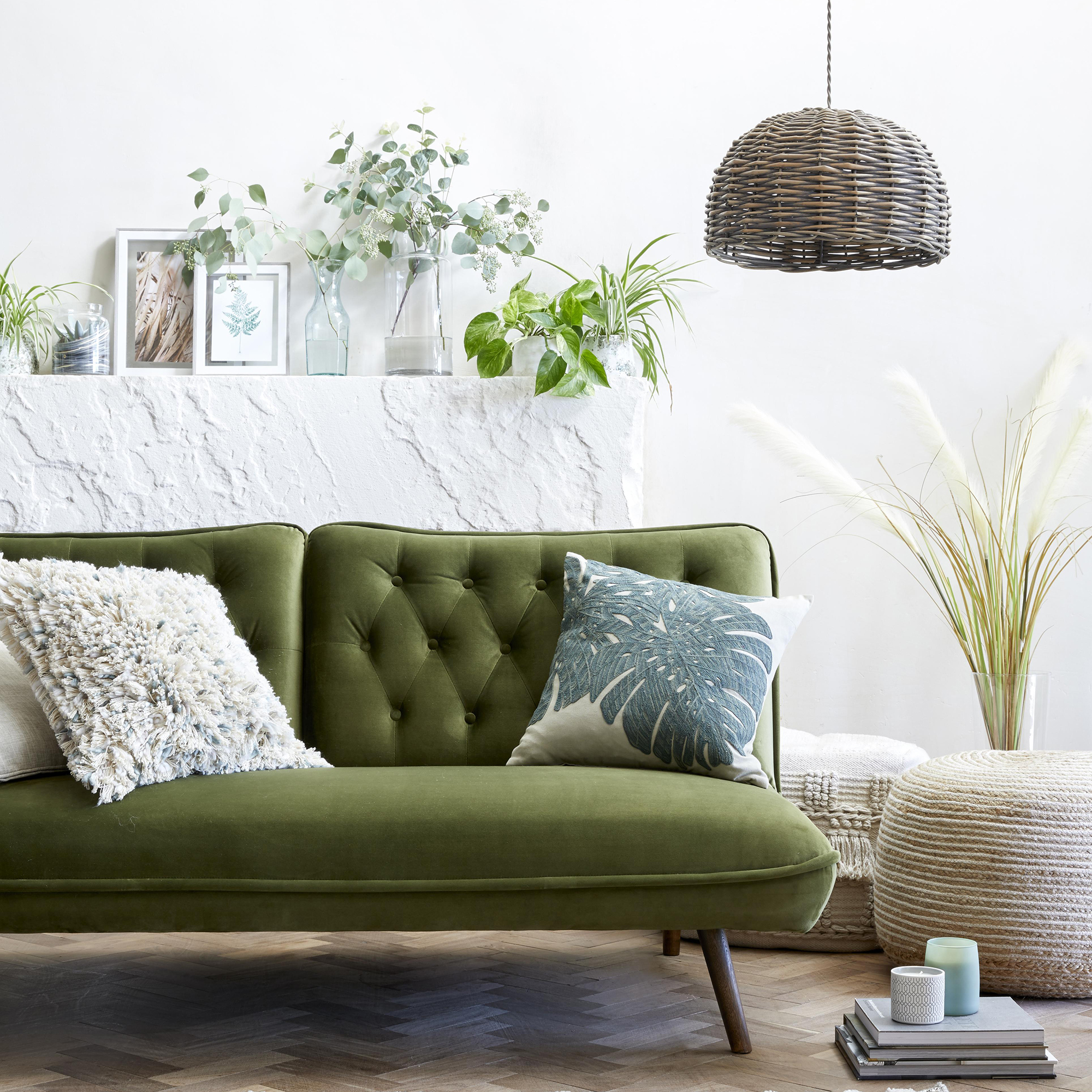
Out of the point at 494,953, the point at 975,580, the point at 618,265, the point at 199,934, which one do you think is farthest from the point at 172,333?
the point at 975,580

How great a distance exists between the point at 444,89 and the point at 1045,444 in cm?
186

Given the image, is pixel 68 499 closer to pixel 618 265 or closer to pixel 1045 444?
pixel 618 265

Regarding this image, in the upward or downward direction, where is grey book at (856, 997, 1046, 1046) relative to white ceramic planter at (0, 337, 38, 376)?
downward

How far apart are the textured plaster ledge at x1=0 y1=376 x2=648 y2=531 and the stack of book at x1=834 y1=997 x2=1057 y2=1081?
4.68 ft

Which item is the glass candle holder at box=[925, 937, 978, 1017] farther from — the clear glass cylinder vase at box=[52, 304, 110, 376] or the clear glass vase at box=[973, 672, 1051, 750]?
the clear glass cylinder vase at box=[52, 304, 110, 376]

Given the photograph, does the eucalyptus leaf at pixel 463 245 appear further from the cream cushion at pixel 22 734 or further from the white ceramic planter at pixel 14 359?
the cream cushion at pixel 22 734

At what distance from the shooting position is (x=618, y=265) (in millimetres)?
3244

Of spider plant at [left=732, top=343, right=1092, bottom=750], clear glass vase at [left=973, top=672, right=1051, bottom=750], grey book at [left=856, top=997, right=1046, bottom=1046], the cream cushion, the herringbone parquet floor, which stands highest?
spider plant at [left=732, top=343, right=1092, bottom=750]

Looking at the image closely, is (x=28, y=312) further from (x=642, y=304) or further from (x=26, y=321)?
(x=642, y=304)

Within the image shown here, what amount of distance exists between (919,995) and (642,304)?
1.89m

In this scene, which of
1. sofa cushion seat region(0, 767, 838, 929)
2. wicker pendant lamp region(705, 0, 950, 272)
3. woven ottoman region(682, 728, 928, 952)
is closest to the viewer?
sofa cushion seat region(0, 767, 838, 929)

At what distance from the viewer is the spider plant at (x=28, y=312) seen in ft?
9.89

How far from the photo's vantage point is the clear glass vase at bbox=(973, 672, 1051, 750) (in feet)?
9.34

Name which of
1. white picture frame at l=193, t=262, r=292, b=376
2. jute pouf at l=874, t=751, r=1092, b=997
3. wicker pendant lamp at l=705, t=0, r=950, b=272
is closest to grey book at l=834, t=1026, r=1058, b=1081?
jute pouf at l=874, t=751, r=1092, b=997
